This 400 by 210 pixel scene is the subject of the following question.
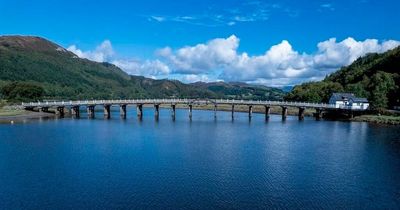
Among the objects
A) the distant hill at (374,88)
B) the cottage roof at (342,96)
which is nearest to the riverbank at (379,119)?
the distant hill at (374,88)

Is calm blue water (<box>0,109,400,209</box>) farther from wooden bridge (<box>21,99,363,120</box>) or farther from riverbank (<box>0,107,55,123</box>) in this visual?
wooden bridge (<box>21,99,363,120</box>)

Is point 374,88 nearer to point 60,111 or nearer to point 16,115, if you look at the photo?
point 60,111

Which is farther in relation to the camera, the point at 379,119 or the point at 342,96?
the point at 342,96

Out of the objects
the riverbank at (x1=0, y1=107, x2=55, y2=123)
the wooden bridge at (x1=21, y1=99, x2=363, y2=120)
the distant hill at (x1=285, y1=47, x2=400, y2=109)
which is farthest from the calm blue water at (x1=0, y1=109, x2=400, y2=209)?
the wooden bridge at (x1=21, y1=99, x2=363, y2=120)

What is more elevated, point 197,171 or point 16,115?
point 16,115

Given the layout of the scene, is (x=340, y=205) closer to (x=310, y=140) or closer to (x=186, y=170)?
(x=186, y=170)

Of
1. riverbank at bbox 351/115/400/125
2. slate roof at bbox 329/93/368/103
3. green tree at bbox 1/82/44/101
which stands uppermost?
green tree at bbox 1/82/44/101

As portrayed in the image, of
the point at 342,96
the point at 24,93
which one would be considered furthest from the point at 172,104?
the point at 24,93
